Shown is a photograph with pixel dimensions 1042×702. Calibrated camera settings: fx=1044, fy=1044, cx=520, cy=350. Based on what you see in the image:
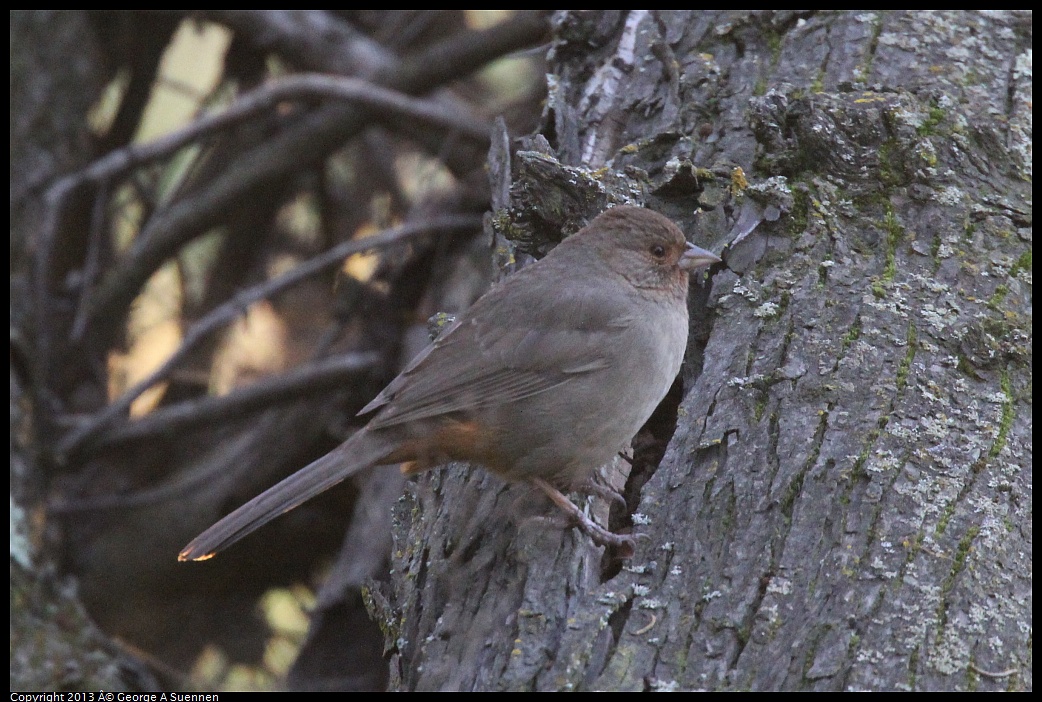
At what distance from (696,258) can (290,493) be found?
5.23ft

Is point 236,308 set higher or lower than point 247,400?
higher

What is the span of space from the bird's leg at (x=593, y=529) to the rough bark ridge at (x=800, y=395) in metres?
0.07

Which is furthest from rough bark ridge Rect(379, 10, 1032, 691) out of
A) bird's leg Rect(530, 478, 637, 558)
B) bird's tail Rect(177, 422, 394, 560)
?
bird's tail Rect(177, 422, 394, 560)

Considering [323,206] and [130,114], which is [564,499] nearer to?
[323,206]

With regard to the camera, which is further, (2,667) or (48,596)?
(48,596)

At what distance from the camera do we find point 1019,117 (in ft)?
13.0

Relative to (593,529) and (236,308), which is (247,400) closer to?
(236,308)

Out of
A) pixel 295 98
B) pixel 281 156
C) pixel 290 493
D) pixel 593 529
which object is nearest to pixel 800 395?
pixel 593 529

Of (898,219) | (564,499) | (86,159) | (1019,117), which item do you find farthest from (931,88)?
(86,159)

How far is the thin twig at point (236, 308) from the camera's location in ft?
18.3

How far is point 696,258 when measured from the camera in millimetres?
3664

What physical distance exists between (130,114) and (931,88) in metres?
5.02

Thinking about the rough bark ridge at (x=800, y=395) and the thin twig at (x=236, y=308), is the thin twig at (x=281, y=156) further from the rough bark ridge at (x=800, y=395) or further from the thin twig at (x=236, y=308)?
the rough bark ridge at (x=800, y=395)

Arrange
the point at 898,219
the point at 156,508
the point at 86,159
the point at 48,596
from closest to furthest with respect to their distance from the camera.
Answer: the point at 898,219 < the point at 48,596 < the point at 156,508 < the point at 86,159
